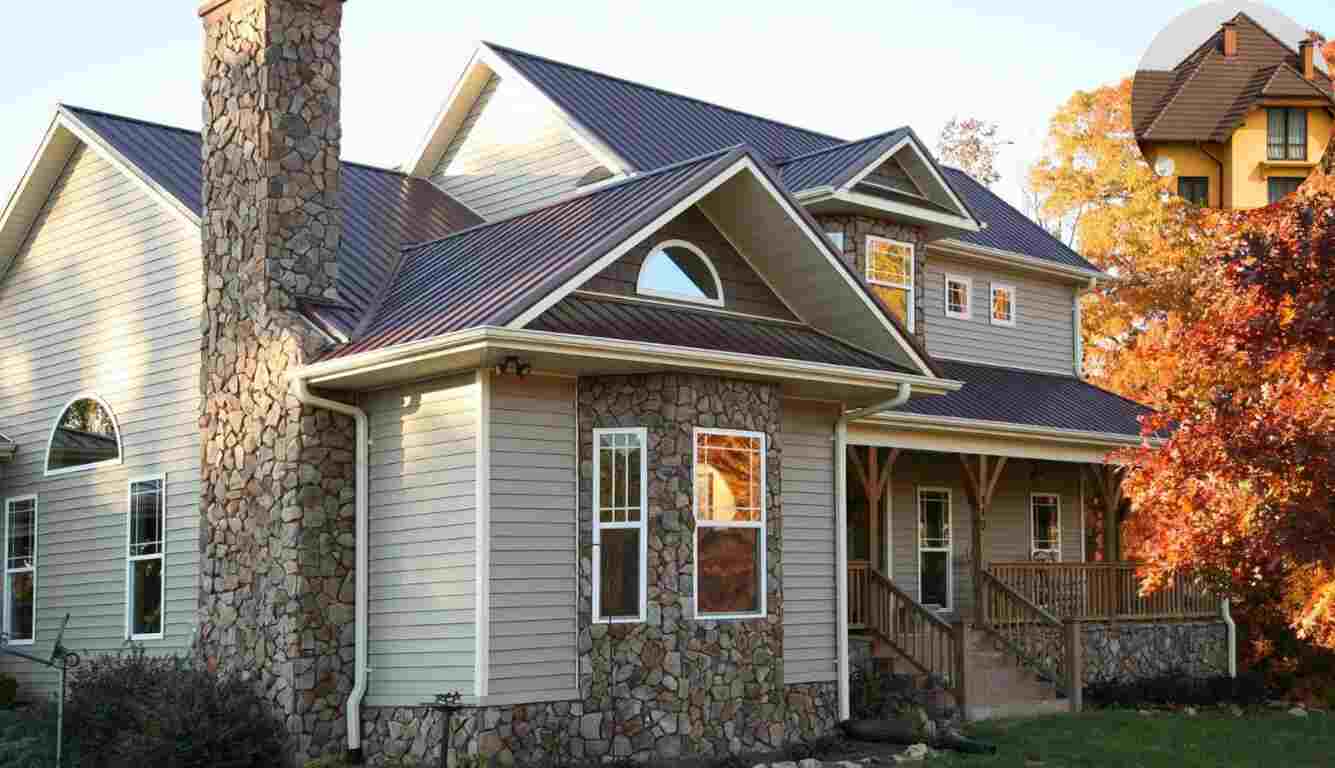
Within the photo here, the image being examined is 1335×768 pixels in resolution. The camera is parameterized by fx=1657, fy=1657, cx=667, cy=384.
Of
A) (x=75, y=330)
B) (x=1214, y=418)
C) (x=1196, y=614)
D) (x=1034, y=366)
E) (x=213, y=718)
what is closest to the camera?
(x=1214, y=418)

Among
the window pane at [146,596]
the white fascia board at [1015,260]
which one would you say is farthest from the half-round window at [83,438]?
the white fascia board at [1015,260]

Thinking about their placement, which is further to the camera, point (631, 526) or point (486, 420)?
point (631, 526)

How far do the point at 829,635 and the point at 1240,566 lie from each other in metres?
5.04

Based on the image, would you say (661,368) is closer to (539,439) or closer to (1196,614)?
(539,439)

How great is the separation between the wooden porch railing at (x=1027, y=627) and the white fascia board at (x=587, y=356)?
17.5 ft

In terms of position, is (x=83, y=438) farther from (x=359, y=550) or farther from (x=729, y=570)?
(x=729, y=570)

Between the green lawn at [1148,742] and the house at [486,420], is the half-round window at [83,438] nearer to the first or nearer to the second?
the house at [486,420]

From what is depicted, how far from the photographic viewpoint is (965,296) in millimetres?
24891

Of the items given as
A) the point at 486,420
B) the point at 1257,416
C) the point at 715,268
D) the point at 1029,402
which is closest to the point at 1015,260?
Result: the point at 1029,402

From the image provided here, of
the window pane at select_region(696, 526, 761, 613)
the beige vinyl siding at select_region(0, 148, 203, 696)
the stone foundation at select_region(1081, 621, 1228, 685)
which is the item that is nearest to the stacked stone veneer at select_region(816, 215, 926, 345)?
the stone foundation at select_region(1081, 621, 1228, 685)

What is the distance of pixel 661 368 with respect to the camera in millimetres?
15086

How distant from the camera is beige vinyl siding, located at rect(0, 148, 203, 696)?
17859mm

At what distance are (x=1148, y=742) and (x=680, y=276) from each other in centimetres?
725

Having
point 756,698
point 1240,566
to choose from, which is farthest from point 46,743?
point 1240,566
